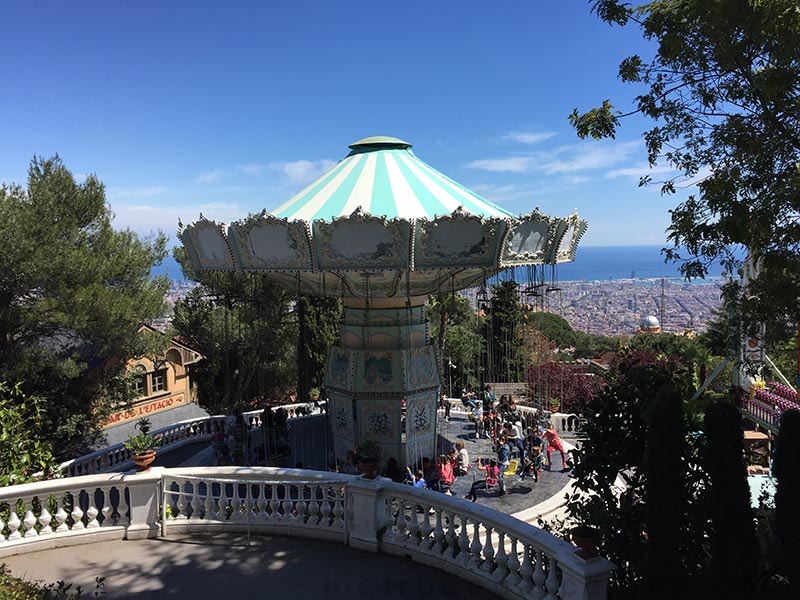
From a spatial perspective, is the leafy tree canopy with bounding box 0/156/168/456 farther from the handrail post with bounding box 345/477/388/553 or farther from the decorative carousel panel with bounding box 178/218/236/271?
the handrail post with bounding box 345/477/388/553

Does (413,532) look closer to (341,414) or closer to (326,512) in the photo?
(326,512)

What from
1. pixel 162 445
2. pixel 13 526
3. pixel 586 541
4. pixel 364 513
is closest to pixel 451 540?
pixel 364 513

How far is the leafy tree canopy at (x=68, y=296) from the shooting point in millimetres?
14906

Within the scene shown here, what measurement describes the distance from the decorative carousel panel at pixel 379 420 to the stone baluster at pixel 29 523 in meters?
6.47

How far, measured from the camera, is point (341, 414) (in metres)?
12.8

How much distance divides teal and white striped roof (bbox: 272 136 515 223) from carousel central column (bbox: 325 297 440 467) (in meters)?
2.33

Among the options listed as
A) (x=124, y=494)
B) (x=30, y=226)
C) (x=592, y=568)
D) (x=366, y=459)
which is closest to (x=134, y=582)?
(x=124, y=494)

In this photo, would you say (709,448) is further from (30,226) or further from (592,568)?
(30,226)

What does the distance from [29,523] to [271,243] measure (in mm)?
5684

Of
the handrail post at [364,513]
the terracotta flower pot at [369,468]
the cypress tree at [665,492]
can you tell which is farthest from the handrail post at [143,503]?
the cypress tree at [665,492]

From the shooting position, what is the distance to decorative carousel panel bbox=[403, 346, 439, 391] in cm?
1239

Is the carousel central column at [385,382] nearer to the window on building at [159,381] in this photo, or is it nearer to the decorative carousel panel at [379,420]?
the decorative carousel panel at [379,420]

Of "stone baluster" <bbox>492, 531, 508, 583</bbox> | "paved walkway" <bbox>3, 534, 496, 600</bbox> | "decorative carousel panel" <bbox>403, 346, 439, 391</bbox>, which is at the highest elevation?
"decorative carousel panel" <bbox>403, 346, 439, 391</bbox>

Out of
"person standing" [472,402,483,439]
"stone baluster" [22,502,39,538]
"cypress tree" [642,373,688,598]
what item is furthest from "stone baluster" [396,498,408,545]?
"person standing" [472,402,483,439]
